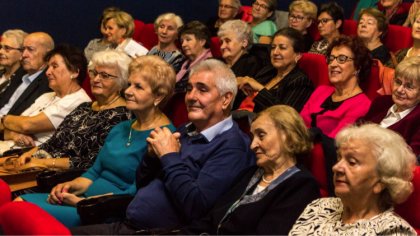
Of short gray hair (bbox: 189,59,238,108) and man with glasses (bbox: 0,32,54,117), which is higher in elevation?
short gray hair (bbox: 189,59,238,108)

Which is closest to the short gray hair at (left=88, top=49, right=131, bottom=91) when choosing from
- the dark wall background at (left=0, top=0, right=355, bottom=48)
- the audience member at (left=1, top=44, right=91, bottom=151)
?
the audience member at (left=1, top=44, right=91, bottom=151)

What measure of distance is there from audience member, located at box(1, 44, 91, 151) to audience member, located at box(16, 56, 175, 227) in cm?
62

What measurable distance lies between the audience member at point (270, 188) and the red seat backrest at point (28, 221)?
0.70 metres

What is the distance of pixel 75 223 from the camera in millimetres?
2691

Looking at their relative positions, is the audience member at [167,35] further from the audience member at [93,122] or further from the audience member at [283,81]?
the audience member at [93,122]

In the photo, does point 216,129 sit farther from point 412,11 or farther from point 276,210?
point 412,11

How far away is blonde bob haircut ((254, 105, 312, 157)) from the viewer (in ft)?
7.58

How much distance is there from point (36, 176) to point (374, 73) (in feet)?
5.13

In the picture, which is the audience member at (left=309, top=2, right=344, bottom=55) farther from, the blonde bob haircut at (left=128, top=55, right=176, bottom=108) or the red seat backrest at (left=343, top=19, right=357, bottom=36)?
the blonde bob haircut at (left=128, top=55, right=176, bottom=108)

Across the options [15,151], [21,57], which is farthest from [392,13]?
[15,151]

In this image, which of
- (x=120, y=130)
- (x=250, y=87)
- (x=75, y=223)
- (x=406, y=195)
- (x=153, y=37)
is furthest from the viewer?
(x=153, y=37)

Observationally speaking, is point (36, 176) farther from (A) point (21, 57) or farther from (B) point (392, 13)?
(B) point (392, 13)

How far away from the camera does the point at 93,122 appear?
3146 millimetres

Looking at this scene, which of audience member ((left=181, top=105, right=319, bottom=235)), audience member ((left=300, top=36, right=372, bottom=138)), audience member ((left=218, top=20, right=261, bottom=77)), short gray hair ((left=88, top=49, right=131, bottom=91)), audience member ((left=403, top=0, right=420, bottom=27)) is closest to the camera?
audience member ((left=181, top=105, right=319, bottom=235))
